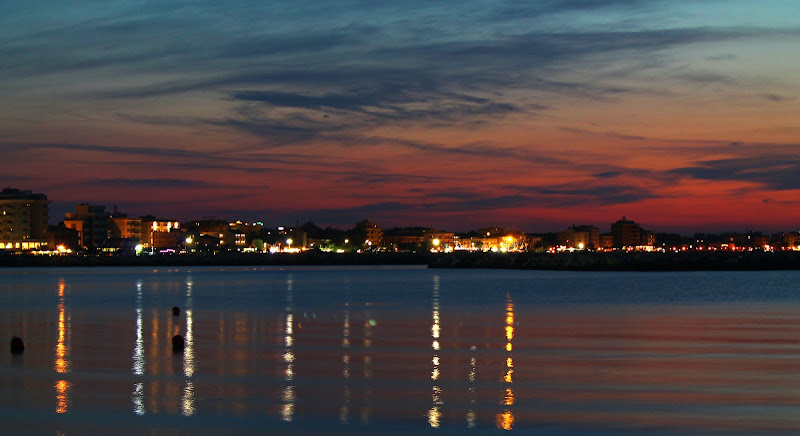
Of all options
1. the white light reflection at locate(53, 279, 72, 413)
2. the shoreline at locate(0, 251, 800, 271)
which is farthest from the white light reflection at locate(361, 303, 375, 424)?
the shoreline at locate(0, 251, 800, 271)

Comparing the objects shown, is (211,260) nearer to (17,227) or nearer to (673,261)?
(17,227)

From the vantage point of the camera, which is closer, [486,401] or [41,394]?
[486,401]

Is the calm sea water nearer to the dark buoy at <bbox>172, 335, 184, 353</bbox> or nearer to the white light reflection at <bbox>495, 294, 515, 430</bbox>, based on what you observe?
the white light reflection at <bbox>495, 294, 515, 430</bbox>

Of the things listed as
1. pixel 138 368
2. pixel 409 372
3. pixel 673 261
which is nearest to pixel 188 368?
pixel 138 368

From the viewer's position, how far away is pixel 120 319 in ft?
105

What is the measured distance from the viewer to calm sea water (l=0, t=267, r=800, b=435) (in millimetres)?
13250

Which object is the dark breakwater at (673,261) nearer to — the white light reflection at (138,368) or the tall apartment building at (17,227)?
the white light reflection at (138,368)

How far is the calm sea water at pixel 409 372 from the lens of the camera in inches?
522

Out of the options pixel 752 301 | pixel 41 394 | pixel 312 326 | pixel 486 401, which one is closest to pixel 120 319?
pixel 312 326

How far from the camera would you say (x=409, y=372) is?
1794cm

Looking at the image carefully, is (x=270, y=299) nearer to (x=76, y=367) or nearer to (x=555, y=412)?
(x=76, y=367)

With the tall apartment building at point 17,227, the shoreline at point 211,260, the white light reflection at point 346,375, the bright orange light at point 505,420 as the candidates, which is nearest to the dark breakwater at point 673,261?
the shoreline at point 211,260

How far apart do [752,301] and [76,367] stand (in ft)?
94.8

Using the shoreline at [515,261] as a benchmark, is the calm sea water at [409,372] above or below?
below
